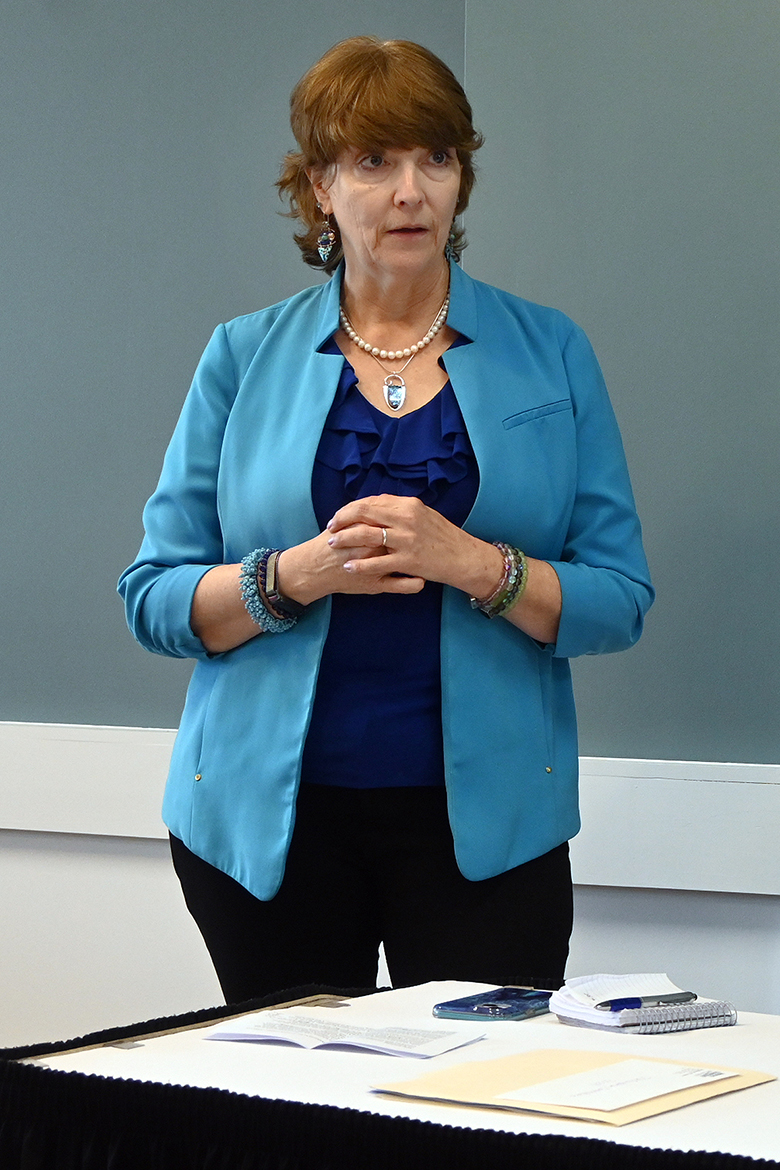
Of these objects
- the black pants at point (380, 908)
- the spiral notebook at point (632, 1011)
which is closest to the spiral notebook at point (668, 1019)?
the spiral notebook at point (632, 1011)

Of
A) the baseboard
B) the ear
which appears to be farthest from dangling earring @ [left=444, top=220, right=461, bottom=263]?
the baseboard

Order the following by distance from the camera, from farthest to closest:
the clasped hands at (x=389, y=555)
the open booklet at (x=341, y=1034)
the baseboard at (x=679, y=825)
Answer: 1. the baseboard at (x=679, y=825)
2. the clasped hands at (x=389, y=555)
3. the open booklet at (x=341, y=1034)

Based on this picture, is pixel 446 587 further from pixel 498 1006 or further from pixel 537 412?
pixel 498 1006

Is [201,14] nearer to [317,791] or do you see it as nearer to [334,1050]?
[317,791]

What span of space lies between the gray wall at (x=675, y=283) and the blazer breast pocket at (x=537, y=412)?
0.72 m

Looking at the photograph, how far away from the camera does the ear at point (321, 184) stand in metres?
1.51

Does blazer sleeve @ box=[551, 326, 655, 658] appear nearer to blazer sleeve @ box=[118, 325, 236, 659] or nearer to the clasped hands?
the clasped hands

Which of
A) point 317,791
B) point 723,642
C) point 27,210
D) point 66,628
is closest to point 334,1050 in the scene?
point 317,791

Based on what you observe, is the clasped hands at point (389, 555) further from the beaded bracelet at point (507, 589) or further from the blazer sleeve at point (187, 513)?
the blazer sleeve at point (187, 513)

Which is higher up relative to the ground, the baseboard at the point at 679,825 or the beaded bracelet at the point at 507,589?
the beaded bracelet at the point at 507,589

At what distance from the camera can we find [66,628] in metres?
2.54

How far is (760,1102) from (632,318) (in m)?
1.67

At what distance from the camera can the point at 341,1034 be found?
846 mm

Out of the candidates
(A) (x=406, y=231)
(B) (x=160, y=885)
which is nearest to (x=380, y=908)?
(A) (x=406, y=231)
